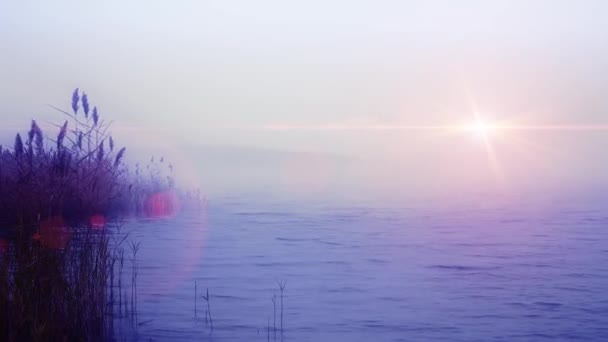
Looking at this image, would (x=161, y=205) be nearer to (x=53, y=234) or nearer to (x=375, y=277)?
(x=375, y=277)

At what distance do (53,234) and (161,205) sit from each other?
1298 centimetres

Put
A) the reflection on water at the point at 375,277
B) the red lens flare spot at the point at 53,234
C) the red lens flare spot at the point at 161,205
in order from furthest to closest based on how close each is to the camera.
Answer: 1. the red lens flare spot at the point at 161,205
2. the reflection on water at the point at 375,277
3. the red lens flare spot at the point at 53,234

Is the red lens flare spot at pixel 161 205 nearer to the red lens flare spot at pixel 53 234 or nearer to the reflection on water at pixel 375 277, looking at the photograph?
the reflection on water at pixel 375 277

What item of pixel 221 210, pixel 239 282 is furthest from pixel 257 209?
pixel 239 282

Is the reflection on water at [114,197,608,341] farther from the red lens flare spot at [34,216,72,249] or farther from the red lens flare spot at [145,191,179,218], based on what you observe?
the red lens flare spot at [34,216,72,249]

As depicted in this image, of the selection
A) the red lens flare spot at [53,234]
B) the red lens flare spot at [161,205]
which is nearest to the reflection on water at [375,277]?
the red lens flare spot at [161,205]

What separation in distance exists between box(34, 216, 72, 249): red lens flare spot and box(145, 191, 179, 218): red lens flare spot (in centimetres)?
1199

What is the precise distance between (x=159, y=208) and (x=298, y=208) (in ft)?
15.6

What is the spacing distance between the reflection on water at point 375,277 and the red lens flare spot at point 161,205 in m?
0.48

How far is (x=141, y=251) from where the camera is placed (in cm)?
1527

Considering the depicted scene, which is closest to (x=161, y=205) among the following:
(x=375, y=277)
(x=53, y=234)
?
(x=375, y=277)

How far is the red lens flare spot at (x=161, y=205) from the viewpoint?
68.4 feet

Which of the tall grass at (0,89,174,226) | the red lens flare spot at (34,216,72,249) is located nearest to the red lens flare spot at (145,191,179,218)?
the tall grass at (0,89,174,226)

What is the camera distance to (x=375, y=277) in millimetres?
13023
